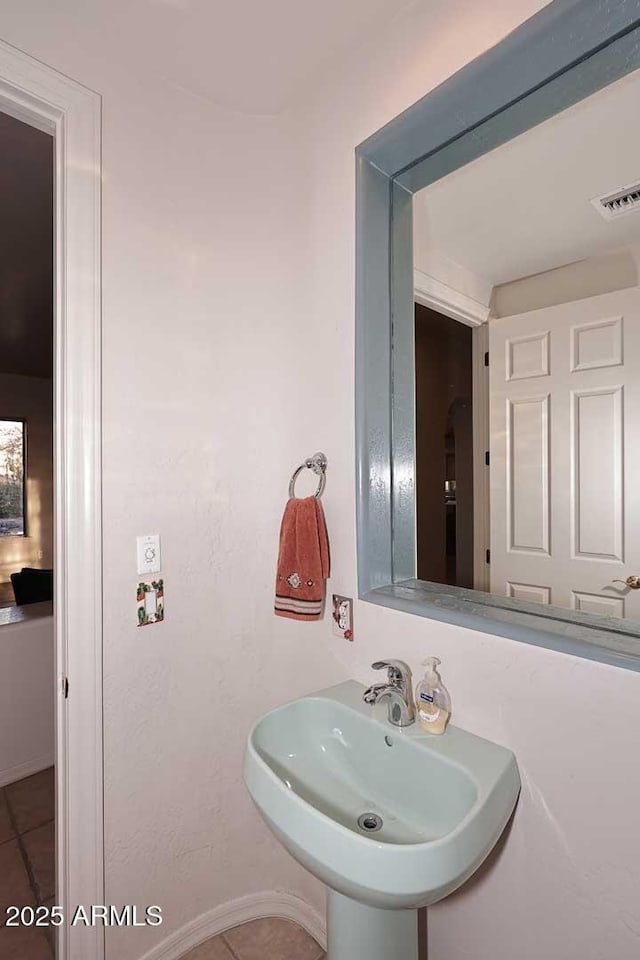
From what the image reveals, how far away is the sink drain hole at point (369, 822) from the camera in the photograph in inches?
38.5

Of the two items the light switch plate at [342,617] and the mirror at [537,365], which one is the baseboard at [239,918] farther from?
the mirror at [537,365]

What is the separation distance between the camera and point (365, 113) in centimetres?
128

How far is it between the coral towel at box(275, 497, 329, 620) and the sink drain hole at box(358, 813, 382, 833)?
18.2 inches

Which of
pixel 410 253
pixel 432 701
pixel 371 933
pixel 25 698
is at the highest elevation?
pixel 410 253

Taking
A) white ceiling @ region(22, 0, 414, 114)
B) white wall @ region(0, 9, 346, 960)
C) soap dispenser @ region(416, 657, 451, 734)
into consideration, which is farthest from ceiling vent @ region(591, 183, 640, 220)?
soap dispenser @ region(416, 657, 451, 734)

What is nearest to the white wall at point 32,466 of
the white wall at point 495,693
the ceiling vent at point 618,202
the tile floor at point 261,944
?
the tile floor at point 261,944

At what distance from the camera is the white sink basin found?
2.39 ft

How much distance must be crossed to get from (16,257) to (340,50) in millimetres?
2231

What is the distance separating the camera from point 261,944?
139 centimetres

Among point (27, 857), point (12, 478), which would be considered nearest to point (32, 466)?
point (12, 478)

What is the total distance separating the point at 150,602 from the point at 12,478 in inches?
196

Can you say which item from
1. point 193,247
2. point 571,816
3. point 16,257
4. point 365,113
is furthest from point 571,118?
point 16,257

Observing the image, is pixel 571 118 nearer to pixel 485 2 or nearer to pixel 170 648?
pixel 485 2

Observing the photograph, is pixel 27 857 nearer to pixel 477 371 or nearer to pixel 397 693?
pixel 397 693
